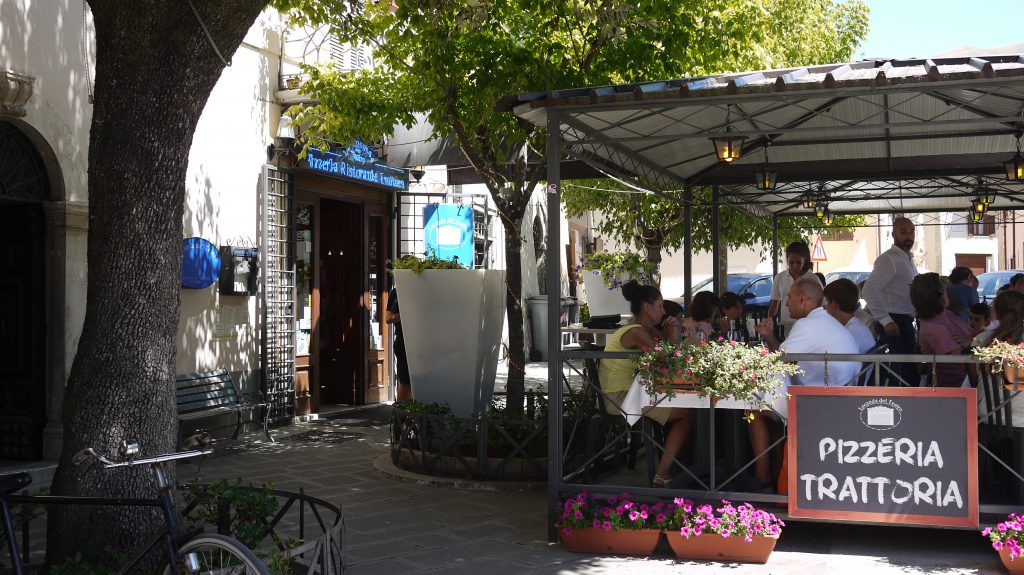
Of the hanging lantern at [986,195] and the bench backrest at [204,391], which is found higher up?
the hanging lantern at [986,195]

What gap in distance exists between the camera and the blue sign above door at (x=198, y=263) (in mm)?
9781

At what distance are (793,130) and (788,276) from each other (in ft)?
11.0

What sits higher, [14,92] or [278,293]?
[14,92]

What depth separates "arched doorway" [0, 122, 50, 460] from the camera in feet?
27.6

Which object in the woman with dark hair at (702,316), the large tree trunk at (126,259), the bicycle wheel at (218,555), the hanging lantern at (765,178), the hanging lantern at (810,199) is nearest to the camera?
the bicycle wheel at (218,555)

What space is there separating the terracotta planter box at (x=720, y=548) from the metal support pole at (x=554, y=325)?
82 centimetres

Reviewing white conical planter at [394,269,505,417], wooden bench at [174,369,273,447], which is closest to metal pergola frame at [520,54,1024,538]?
white conical planter at [394,269,505,417]

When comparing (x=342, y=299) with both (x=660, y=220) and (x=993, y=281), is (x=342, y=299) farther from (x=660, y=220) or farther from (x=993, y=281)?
(x=993, y=281)

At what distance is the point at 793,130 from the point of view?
844 cm

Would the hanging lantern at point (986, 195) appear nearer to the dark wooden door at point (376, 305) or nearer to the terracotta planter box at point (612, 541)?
the dark wooden door at point (376, 305)

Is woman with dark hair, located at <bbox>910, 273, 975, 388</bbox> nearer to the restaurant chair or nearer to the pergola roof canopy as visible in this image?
the pergola roof canopy

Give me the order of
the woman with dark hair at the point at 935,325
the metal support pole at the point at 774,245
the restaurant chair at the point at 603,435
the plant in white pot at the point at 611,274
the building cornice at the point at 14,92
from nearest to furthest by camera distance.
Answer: the restaurant chair at the point at 603,435
the woman with dark hair at the point at 935,325
the building cornice at the point at 14,92
the plant in white pot at the point at 611,274
the metal support pole at the point at 774,245

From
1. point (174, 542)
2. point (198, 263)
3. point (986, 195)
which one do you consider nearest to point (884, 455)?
point (174, 542)

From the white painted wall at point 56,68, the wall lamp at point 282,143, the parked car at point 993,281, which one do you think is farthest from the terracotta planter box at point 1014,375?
the parked car at point 993,281
